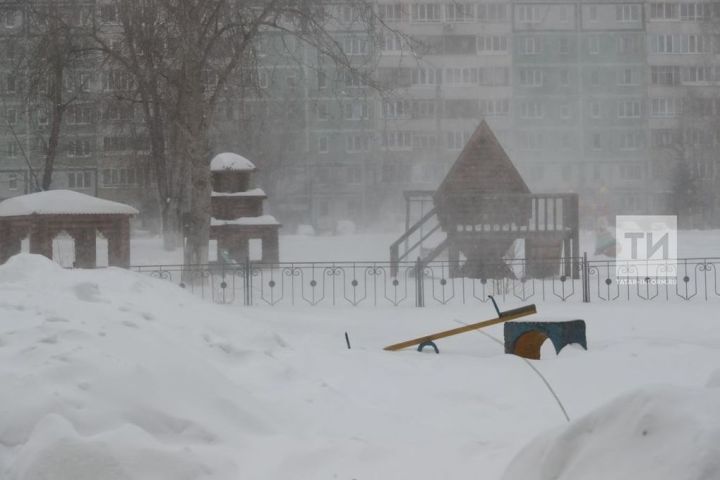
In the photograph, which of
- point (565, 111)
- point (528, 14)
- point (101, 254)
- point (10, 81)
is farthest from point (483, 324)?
point (528, 14)

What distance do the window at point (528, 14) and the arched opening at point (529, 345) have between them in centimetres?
5312

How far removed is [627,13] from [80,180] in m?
37.4

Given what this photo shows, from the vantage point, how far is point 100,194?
197ft

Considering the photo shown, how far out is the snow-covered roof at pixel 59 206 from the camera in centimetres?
2105

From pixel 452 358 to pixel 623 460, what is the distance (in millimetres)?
7207

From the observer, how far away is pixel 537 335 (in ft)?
37.2

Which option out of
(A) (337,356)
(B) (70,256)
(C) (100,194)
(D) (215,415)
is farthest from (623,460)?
(C) (100,194)

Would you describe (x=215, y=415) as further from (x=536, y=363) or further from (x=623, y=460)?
(x=536, y=363)

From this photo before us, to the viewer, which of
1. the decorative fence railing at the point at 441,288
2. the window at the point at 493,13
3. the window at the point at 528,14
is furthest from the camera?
the window at the point at 528,14

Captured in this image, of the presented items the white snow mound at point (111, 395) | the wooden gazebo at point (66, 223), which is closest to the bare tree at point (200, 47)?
the wooden gazebo at point (66, 223)

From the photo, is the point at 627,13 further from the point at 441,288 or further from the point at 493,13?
the point at 441,288

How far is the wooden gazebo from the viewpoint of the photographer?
21125 mm

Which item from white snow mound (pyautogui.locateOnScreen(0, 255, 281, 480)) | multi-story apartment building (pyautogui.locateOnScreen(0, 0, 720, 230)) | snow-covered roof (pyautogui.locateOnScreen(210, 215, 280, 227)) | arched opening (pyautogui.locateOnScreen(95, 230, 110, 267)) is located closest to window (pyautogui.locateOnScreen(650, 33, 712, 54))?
multi-story apartment building (pyautogui.locateOnScreen(0, 0, 720, 230))

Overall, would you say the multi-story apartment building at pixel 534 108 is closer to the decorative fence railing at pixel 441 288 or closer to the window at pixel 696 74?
the window at pixel 696 74
